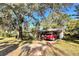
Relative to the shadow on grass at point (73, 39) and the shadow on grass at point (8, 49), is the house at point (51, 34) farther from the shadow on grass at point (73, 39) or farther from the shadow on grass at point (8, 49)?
the shadow on grass at point (8, 49)

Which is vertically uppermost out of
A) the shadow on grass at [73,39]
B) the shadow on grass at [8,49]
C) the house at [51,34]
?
the house at [51,34]

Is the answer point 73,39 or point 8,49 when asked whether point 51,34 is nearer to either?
point 73,39

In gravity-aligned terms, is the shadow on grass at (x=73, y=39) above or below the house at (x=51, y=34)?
below

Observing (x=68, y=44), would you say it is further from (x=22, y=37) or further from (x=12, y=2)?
(x=12, y=2)

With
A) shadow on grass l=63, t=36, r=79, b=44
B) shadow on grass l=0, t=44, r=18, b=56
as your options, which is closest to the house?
shadow on grass l=63, t=36, r=79, b=44

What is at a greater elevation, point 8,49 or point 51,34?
point 51,34

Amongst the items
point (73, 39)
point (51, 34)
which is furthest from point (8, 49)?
point (73, 39)

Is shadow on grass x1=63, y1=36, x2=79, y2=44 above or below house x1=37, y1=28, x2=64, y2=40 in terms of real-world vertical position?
below

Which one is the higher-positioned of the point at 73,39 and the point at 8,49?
the point at 73,39

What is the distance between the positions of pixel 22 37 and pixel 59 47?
19.3 inches

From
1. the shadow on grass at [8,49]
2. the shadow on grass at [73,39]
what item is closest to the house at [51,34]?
the shadow on grass at [73,39]

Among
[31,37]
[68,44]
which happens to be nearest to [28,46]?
A: [31,37]

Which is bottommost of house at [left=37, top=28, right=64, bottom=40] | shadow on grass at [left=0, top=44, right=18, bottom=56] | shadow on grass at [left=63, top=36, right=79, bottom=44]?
shadow on grass at [left=0, top=44, right=18, bottom=56]

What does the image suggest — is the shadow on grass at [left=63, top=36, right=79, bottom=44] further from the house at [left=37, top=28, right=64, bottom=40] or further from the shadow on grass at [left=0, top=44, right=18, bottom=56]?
the shadow on grass at [left=0, top=44, right=18, bottom=56]
